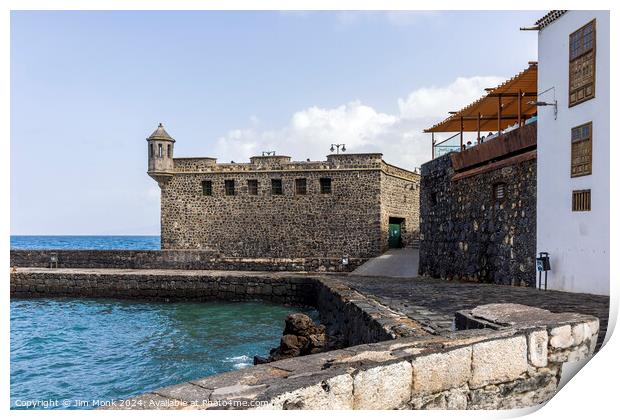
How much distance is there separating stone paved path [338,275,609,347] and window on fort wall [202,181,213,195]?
15837 millimetres

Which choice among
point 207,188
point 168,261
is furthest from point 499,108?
→ point 207,188

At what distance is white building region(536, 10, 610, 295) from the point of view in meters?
8.99

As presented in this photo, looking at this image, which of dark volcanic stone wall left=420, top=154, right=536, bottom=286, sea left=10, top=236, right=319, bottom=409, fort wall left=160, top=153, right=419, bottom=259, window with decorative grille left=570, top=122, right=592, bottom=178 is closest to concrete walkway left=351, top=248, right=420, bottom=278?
dark volcanic stone wall left=420, top=154, right=536, bottom=286

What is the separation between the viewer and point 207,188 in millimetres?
28391

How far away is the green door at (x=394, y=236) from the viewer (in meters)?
29.8

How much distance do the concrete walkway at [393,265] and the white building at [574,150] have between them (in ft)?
28.5

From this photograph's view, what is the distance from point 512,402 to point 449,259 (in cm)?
1173

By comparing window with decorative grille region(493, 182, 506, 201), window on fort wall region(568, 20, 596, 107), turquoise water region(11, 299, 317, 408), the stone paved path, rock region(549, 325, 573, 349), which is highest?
window on fort wall region(568, 20, 596, 107)

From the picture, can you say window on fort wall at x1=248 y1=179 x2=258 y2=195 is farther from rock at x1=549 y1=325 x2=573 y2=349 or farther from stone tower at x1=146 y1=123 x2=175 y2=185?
rock at x1=549 y1=325 x2=573 y2=349

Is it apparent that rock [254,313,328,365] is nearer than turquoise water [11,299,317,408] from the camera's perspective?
Yes

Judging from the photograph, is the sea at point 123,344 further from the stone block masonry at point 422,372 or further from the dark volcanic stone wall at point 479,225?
the dark volcanic stone wall at point 479,225

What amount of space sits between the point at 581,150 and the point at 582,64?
156 cm

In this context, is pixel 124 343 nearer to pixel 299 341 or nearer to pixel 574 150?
pixel 299 341
